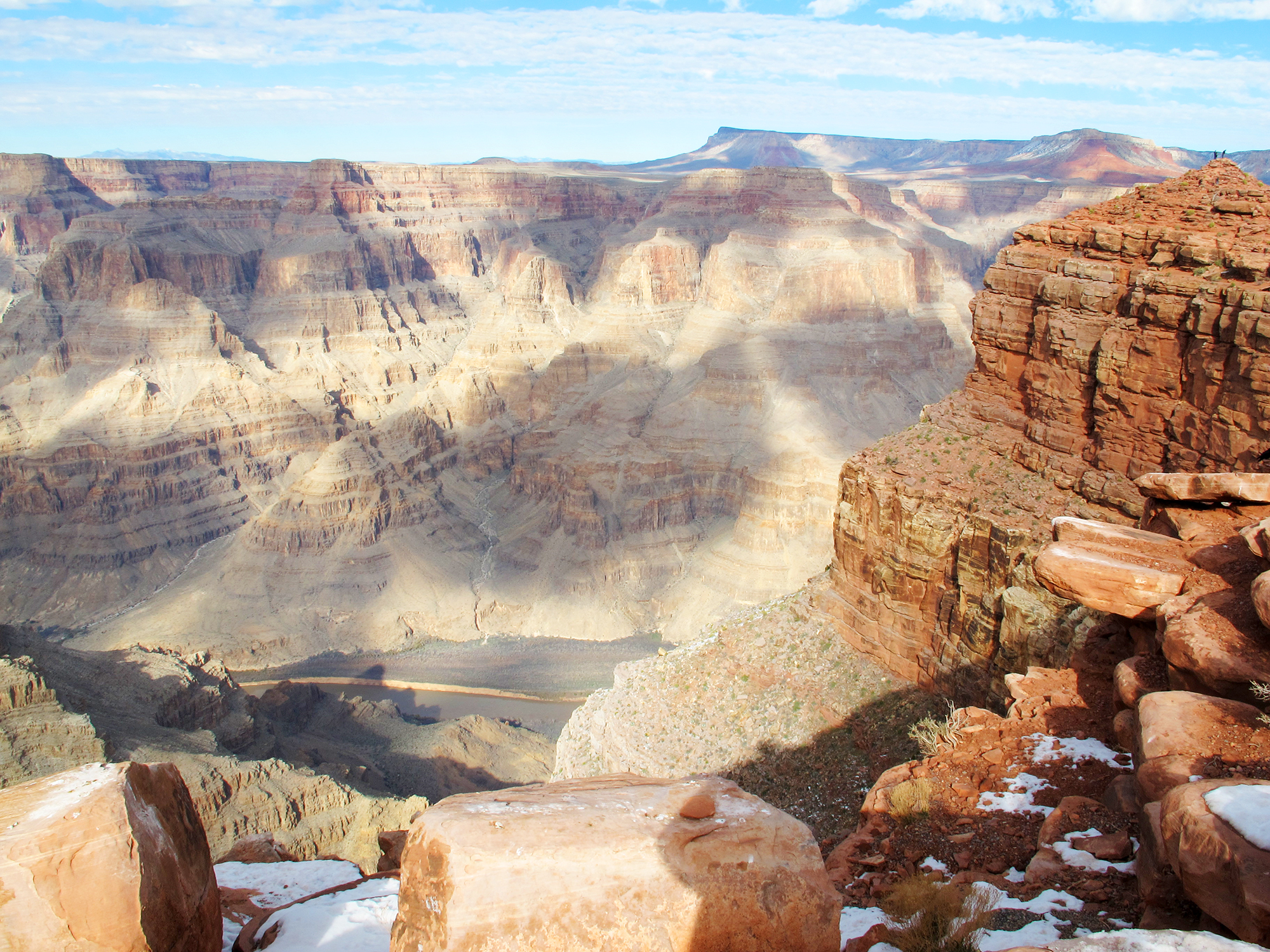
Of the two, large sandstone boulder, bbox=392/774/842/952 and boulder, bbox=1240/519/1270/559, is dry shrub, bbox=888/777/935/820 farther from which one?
large sandstone boulder, bbox=392/774/842/952

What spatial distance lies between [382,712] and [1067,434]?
37506mm

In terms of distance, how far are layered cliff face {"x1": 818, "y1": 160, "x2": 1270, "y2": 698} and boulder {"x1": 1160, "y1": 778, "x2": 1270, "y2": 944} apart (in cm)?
897

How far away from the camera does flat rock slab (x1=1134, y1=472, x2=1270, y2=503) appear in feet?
42.0

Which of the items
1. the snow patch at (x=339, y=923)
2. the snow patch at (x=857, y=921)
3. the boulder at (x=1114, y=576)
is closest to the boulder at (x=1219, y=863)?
the snow patch at (x=857, y=921)

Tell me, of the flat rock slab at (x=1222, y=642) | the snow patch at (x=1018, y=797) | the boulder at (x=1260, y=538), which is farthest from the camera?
the snow patch at (x=1018, y=797)

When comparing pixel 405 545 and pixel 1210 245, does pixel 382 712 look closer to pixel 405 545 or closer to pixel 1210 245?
pixel 405 545

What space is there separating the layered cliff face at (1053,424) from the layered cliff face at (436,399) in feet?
112

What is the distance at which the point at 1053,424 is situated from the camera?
71.0 ft

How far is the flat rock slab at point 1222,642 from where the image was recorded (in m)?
9.67

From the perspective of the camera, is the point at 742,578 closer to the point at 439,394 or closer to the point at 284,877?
the point at 439,394

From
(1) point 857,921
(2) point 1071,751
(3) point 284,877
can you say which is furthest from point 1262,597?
(3) point 284,877

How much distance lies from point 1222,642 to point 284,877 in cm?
1485

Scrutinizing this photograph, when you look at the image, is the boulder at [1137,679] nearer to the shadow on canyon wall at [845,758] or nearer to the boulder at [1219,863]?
the boulder at [1219,863]

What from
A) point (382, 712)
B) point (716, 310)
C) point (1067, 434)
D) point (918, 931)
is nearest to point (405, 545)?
point (382, 712)
